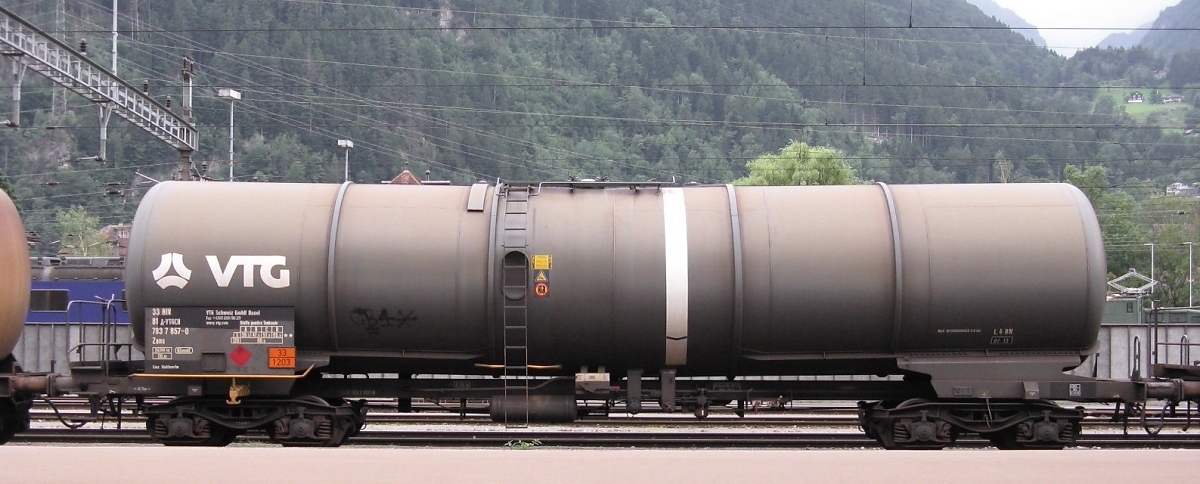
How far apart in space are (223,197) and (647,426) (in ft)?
22.7

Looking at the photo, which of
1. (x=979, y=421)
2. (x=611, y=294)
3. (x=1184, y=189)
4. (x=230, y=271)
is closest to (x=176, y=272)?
(x=230, y=271)

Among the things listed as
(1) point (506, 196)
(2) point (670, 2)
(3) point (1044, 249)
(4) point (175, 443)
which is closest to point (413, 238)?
(1) point (506, 196)

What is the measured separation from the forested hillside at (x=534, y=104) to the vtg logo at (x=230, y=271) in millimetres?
50113

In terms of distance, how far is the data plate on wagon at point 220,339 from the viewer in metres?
10.1

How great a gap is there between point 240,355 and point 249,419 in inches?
37.0

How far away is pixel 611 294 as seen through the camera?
10.0 m

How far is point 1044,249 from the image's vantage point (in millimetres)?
10141

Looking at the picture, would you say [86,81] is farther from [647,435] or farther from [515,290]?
[647,435]

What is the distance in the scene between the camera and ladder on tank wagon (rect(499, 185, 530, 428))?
9992mm

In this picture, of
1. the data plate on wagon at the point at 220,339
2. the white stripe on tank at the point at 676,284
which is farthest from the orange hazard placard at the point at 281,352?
the white stripe on tank at the point at 676,284

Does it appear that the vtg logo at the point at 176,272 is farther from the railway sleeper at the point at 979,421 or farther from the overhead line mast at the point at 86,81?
the overhead line mast at the point at 86,81

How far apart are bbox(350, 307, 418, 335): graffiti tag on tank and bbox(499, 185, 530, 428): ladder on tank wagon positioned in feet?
3.49

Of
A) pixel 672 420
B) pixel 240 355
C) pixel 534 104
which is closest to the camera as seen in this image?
pixel 240 355

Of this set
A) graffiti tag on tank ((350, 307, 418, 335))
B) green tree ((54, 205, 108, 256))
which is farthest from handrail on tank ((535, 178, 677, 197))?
green tree ((54, 205, 108, 256))
